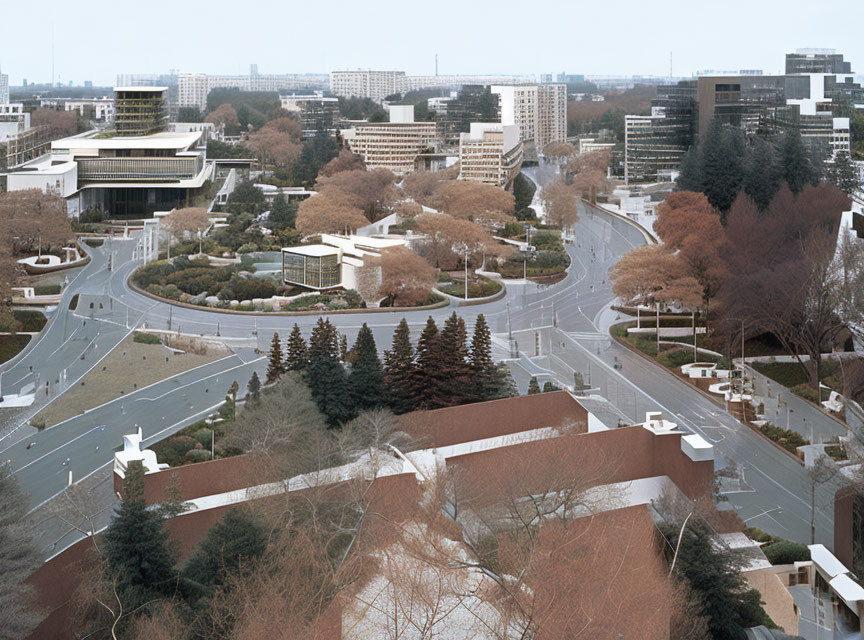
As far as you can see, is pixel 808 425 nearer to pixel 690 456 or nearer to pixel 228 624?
pixel 690 456

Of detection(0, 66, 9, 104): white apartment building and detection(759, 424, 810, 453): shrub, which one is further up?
detection(0, 66, 9, 104): white apartment building

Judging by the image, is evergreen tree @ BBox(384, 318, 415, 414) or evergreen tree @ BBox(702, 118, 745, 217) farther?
evergreen tree @ BBox(702, 118, 745, 217)

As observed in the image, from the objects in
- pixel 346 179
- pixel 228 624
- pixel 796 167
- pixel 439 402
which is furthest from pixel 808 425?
pixel 346 179

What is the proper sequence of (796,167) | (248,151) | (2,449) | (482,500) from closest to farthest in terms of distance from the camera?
(482,500)
(2,449)
(796,167)
(248,151)

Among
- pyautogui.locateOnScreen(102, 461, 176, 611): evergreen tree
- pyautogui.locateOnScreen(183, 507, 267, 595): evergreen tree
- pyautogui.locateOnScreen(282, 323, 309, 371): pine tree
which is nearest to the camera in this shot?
pyautogui.locateOnScreen(102, 461, 176, 611): evergreen tree

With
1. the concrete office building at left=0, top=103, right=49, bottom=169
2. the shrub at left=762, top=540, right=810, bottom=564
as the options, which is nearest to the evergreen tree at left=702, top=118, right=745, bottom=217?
the shrub at left=762, top=540, right=810, bottom=564

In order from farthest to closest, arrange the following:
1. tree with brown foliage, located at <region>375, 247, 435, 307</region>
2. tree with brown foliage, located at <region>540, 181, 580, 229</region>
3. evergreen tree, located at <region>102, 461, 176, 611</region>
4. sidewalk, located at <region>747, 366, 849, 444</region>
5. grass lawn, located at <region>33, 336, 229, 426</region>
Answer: tree with brown foliage, located at <region>540, 181, 580, 229</region>
tree with brown foliage, located at <region>375, 247, 435, 307</region>
grass lawn, located at <region>33, 336, 229, 426</region>
sidewalk, located at <region>747, 366, 849, 444</region>
evergreen tree, located at <region>102, 461, 176, 611</region>

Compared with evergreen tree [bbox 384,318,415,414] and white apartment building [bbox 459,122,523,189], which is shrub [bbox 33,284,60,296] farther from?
white apartment building [bbox 459,122,523,189]
